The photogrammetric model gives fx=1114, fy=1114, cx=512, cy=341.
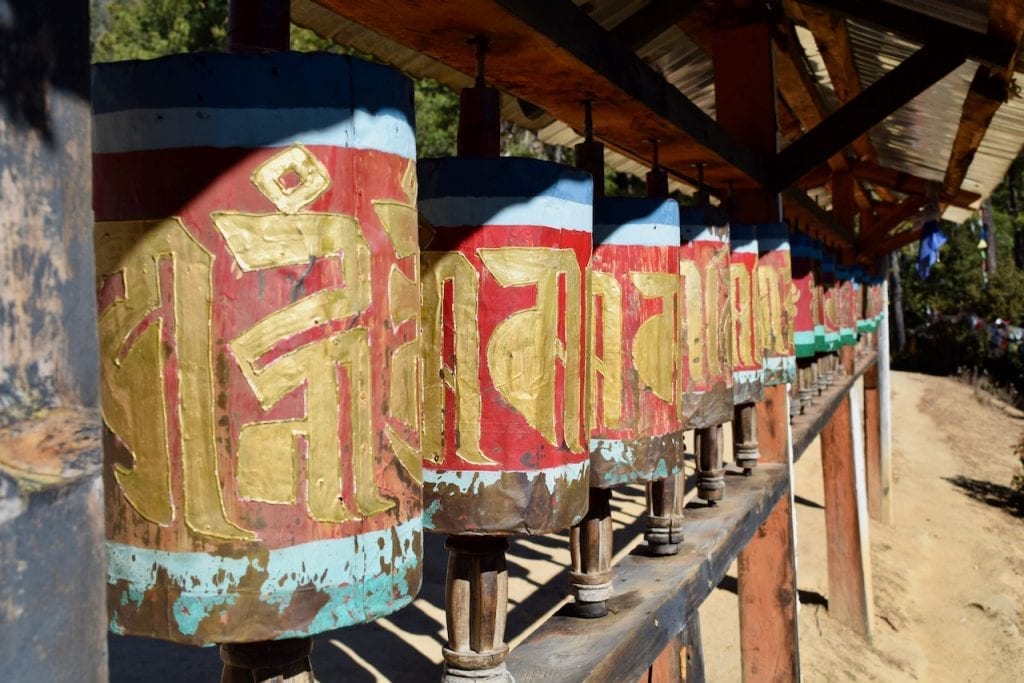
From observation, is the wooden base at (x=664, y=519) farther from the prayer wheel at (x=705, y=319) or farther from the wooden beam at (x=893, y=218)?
the wooden beam at (x=893, y=218)

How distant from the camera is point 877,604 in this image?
9.12 metres

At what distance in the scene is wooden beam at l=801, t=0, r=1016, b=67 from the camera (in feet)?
10.2

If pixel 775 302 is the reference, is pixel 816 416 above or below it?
below

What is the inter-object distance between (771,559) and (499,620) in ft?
9.45

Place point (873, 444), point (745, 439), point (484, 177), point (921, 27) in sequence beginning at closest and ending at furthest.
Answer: point (484, 177) < point (921, 27) < point (745, 439) < point (873, 444)

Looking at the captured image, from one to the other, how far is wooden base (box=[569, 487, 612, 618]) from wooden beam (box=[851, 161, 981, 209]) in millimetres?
6776

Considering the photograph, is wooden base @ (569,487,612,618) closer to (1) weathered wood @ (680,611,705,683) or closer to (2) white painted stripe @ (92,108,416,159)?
(1) weathered wood @ (680,611,705,683)

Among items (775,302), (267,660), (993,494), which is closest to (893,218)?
Result: (993,494)

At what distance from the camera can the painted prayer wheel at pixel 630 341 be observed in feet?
6.59

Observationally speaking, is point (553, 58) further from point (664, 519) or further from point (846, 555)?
point (846, 555)

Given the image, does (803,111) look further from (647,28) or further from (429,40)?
(429,40)

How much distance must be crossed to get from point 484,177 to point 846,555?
284 inches

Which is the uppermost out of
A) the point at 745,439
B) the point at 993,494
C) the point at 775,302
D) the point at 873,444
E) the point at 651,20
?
the point at 651,20

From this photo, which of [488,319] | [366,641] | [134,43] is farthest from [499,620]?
[134,43]
